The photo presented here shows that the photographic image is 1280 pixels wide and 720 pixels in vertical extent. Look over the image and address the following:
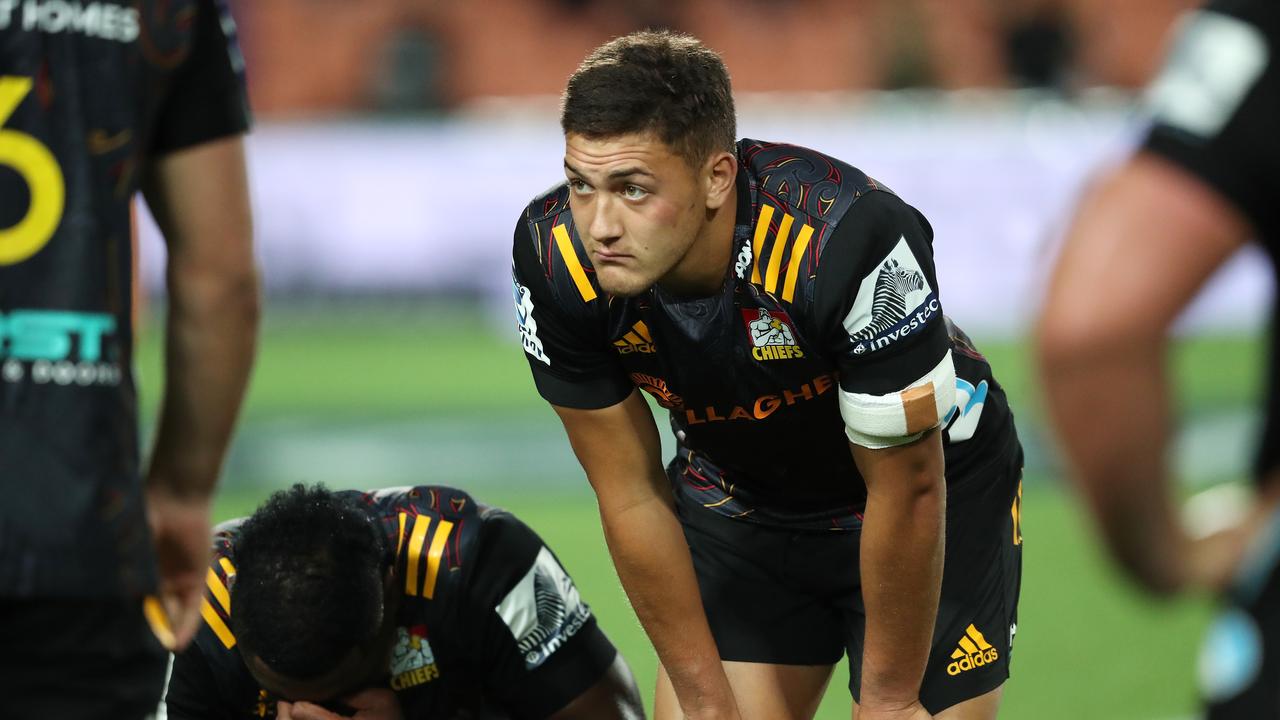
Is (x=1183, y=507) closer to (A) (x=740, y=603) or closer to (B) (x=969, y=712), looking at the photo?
(B) (x=969, y=712)

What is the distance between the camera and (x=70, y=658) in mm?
2205

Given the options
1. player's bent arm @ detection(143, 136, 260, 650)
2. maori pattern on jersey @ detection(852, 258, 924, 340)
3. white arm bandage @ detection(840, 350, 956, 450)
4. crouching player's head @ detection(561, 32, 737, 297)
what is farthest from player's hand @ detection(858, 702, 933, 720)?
player's bent arm @ detection(143, 136, 260, 650)

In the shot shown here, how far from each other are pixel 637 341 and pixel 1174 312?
190cm

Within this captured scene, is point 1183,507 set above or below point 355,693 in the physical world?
above

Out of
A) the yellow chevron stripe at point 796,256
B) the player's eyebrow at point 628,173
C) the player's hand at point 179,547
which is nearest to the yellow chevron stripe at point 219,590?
the player's hand at point 179,547

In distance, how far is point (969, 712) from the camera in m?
3.86

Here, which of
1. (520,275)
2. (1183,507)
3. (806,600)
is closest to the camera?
(1183,507)

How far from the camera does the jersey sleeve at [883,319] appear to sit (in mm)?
3244

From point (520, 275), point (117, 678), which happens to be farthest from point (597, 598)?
point (117, 678)

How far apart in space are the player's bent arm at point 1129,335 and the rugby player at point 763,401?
54.2 inches

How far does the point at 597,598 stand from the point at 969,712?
351 centimetres

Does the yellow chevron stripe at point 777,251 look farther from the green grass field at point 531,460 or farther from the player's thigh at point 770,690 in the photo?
the player's thigh at point 770,690

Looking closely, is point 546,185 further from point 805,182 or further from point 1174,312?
point 1174,312

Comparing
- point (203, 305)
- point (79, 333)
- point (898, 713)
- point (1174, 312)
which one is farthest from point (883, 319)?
point (79, 333)
